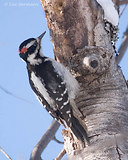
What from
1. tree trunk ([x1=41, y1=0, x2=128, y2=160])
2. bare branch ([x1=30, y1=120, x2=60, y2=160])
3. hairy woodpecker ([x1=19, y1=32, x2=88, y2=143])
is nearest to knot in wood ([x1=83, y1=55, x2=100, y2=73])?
tree trunk ([x1=41, y1=0, x2=128, y2=160])

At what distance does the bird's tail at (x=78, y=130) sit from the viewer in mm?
2422

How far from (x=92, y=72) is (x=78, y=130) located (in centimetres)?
51

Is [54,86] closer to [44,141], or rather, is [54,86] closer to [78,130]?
[78,130]

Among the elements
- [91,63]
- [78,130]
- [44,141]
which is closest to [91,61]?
[91,63]

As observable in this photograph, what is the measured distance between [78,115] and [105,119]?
0.24 meters

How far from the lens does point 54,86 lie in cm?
299

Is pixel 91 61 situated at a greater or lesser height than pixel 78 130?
greater

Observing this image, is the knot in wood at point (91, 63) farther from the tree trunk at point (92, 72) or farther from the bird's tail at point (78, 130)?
the bird's tail at point (78, 130)

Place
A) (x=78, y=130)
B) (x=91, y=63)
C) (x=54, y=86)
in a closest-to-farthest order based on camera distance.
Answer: (x=78, y=130) < (x=91, y=63) < (x=54, y=86)

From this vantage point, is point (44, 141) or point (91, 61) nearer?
point (91, 61)

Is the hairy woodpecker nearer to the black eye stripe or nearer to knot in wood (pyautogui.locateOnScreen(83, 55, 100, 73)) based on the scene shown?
the black eye stripe

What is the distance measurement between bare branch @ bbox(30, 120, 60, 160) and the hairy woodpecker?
52cm

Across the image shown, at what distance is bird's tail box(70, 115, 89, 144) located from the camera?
2.42 metres

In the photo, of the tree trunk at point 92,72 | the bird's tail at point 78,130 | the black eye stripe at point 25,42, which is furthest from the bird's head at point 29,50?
the bird's tail at point 78,130
